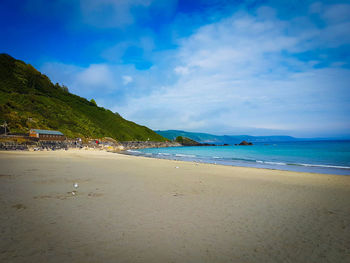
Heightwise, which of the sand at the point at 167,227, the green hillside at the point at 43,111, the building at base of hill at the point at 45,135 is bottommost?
the sand at the point at 167,227

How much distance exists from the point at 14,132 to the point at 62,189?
58077mm

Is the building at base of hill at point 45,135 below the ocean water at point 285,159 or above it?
above

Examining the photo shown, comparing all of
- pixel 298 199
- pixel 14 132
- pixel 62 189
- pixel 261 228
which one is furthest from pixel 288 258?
pixel 14 132

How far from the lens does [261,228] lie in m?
5.50

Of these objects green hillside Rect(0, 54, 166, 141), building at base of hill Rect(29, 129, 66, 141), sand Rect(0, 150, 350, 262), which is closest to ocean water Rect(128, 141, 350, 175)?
sand Rect(0, 150, 350, 262)

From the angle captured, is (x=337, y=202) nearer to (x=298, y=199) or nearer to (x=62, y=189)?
(x=298, y=199)

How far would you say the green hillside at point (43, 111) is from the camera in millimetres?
65113

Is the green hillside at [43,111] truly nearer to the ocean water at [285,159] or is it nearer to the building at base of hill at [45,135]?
the building at base of hill at [45,135]

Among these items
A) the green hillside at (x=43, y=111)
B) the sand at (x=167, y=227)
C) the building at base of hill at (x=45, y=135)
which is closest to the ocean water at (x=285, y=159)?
the sand at (x=167, y=227)

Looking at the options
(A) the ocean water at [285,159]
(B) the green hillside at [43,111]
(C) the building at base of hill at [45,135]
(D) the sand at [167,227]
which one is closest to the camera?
(D) the sand at [167,227]

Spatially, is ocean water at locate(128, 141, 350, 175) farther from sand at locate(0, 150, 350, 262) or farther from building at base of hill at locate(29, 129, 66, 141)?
building at base of hill at locate(29, 129, 66, 141)

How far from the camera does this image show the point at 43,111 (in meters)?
82.6

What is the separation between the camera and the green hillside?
6511cm

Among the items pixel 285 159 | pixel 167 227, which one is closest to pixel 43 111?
pixel 285 159
